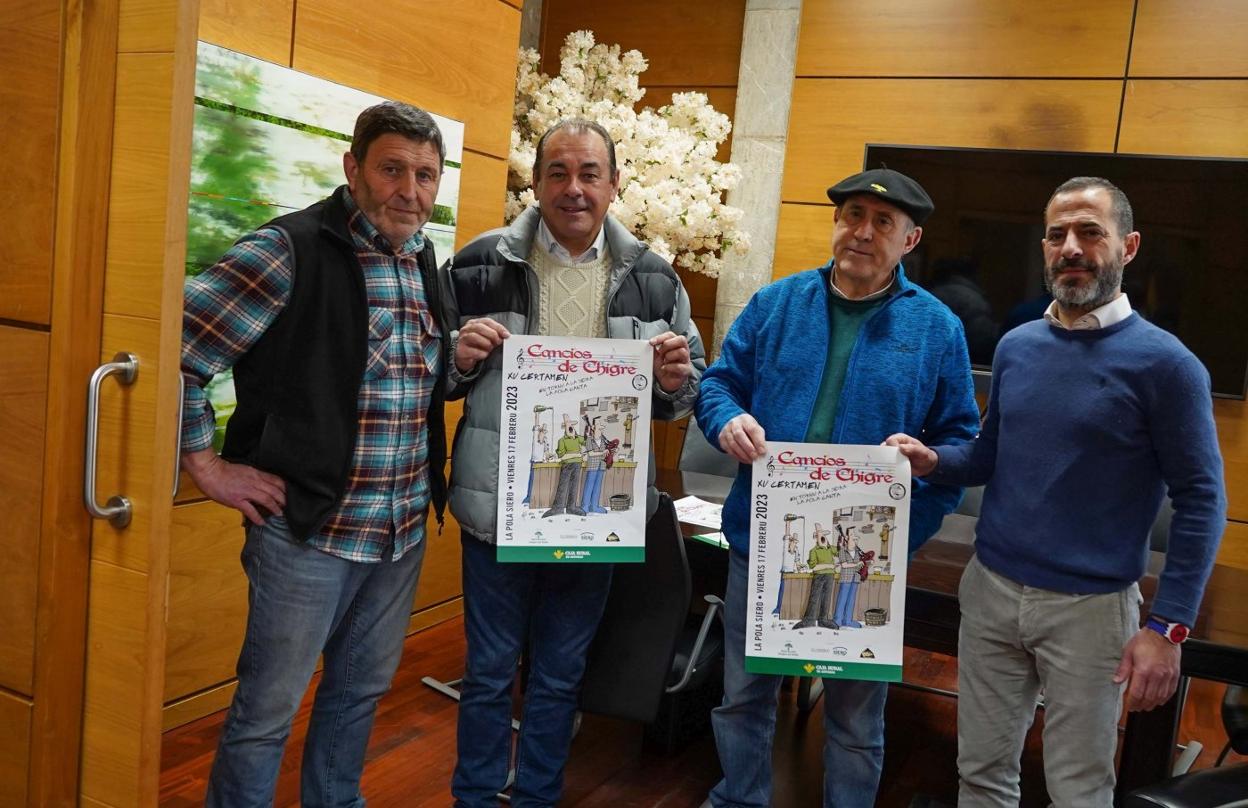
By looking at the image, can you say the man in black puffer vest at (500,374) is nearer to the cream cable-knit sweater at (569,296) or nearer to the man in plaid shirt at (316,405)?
the cream cable-knit sweater at (569,296)

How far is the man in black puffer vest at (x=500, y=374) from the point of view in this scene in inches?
81.7

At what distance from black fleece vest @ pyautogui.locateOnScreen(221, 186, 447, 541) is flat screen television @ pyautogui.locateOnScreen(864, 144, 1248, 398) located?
350 centimetres

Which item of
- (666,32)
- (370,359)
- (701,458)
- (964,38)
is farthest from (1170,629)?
(666,32)

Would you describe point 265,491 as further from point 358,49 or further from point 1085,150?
point 1085,150

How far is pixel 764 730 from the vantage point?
6.97ft

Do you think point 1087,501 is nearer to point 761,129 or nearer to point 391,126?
point 391,126

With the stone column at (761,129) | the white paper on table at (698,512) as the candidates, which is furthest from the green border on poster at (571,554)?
the stone column at (761,129)

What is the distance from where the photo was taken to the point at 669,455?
17.3ft

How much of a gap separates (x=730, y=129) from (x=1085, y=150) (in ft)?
5.50

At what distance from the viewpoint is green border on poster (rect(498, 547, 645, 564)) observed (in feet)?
6.68

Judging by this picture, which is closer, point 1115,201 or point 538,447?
point 1115,201

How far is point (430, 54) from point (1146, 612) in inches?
112

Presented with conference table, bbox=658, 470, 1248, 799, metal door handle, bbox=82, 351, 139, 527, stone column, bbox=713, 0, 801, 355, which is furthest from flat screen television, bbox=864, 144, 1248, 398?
metal door handle, bbox=82, 351, 139, 527

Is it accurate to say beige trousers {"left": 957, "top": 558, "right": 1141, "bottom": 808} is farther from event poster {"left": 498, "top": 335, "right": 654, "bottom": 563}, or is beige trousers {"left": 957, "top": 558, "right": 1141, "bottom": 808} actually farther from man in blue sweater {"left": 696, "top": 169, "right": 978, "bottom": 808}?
event poster {"left": 498, "top": 335, "right": 654, "bottom": 563}
